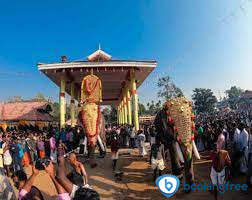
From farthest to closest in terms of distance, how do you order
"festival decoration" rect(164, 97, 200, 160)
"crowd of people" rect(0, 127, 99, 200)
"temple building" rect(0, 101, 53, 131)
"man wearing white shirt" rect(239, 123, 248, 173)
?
"temple building" rect(0, 101, 53, 131), "man wearing white shirt" rect(239, 123, 248, 173), "festival decoration" rect(164, 97, 200, 160), "crowd of people" rect(0, 127, 99, 200)

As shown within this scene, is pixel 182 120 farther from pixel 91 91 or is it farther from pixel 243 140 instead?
pixel 91 91

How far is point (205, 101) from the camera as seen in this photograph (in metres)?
50.2

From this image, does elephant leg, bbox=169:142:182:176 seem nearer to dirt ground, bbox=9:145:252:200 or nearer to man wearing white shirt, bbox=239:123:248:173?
dirt ground, bbox=9:145:252:200

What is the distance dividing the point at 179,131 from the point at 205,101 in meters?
46.2

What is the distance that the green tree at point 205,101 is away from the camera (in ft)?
163

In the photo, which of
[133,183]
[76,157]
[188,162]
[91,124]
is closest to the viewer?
[188,162]

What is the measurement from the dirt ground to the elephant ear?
53.9 inches

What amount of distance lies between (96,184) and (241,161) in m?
4.17

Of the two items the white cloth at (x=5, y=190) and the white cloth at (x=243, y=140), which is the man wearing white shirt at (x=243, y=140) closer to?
the white cloth at (x=243, y=140)

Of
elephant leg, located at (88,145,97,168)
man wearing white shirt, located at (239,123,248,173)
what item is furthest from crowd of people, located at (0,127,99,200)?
man wearing white shirt, located at (239,123,248,173)

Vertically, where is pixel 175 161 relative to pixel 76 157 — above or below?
above

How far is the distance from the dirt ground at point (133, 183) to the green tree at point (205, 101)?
4203cm

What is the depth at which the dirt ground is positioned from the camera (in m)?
6.06
